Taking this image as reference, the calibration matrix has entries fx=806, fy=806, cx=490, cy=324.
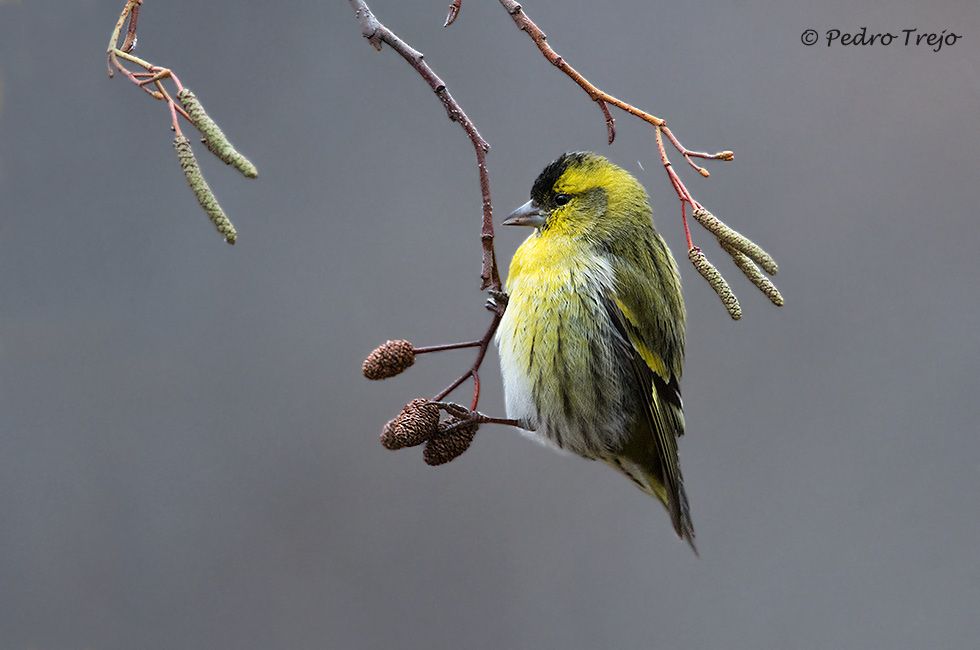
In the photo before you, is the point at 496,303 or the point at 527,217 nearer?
the point at 496,303

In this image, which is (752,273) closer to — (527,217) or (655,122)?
(655,122)

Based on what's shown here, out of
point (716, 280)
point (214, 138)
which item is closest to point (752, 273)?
point (716, 280)

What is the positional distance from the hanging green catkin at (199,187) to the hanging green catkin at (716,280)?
0.38 meters

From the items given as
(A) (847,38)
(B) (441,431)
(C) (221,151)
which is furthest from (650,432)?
(A) (847,38)

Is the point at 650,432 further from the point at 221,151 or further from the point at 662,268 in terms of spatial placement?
the point at 221,151

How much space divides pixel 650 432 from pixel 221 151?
2.18 ft

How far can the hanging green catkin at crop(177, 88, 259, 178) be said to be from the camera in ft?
1.92

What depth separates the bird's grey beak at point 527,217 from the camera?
104cm

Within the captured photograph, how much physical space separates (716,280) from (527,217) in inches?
15.2

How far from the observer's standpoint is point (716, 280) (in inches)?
27.5

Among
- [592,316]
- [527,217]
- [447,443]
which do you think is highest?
[527,217]

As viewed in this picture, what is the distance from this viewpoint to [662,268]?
1.05 meters

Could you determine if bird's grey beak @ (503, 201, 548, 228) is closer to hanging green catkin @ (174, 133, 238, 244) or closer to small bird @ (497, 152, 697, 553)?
small bird @ (497, 152, 697, 553)

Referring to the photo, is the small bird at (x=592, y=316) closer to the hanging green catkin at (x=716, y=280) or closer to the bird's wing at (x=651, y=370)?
the bird's wing at (x=651, y=370)
